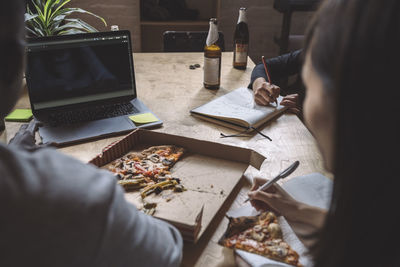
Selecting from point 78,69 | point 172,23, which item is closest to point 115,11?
point 172,23

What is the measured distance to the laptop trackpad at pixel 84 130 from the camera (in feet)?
3.81

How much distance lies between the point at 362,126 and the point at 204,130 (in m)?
0.83

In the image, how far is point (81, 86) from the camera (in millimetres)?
1305

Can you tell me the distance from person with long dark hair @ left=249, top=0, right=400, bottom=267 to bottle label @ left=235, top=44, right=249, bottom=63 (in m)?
1.34

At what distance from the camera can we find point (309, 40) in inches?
24.3

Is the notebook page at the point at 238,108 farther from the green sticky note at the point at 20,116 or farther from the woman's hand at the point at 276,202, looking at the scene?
the green sticky note at the point at 20,116

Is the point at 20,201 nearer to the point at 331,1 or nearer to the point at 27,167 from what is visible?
the point at 27,167

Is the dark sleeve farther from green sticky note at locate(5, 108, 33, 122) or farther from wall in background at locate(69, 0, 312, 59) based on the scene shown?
wall in background at locate(69, 0, 312, 59)

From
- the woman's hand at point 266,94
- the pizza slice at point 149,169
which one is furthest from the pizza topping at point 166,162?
the woman's hand at point 266,94

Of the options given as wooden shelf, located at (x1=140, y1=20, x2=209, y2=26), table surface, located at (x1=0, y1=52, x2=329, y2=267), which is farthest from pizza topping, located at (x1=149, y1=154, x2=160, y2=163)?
wooden shelf, located at (x1=140, y1=20, x2=209, y2=26)

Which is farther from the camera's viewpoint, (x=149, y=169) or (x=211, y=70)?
(x=211, y=70)

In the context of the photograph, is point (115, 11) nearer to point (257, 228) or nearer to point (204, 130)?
point (204, 130)

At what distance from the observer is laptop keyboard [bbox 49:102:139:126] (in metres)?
1.27

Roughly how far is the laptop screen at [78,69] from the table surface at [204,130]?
16 cm
